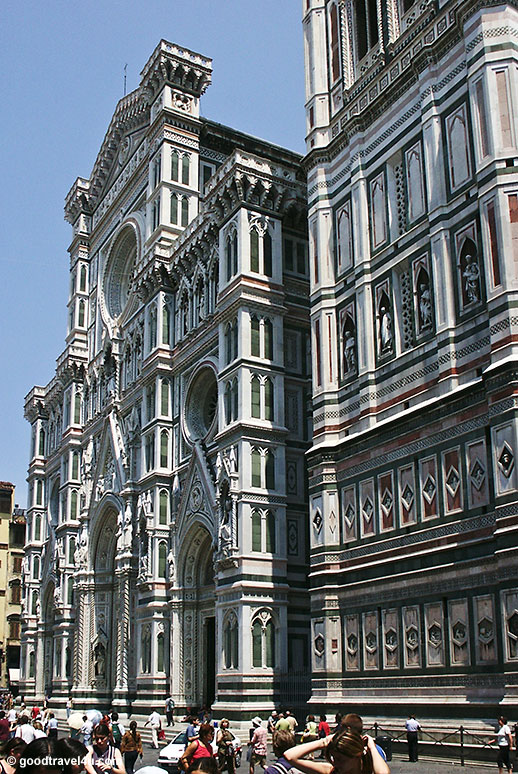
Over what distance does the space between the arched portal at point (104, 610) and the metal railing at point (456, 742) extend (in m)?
25.4

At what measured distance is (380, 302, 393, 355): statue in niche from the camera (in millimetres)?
26422

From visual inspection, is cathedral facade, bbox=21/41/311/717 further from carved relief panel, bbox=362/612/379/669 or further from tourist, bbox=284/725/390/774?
tourist, bbox=284/725/390/774

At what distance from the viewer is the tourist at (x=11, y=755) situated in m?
6.11

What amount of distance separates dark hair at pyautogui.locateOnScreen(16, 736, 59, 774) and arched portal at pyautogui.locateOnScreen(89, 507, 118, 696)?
135 ft

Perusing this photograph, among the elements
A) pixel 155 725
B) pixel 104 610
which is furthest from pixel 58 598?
pixel 155 725

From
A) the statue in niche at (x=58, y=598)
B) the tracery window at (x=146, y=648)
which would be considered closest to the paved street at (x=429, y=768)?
the tracery window at (x=146, y=648)

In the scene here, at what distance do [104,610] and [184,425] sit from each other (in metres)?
13.9

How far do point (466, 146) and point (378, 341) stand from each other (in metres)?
6.02

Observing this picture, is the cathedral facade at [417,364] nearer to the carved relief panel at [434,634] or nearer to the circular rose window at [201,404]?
the carved relief panel at [434,634]

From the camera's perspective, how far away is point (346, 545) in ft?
87.8

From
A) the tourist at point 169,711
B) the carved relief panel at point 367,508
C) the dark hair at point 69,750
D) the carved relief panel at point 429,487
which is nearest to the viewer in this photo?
the dark hair at point 69,750

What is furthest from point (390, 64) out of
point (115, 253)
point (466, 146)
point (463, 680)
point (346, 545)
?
point (115, 253)

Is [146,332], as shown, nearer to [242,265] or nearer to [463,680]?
[242,265]

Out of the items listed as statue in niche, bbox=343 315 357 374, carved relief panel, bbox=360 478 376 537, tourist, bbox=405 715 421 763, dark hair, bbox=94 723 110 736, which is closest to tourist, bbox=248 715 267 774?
A: tourist, bbox=405 715 421 763
